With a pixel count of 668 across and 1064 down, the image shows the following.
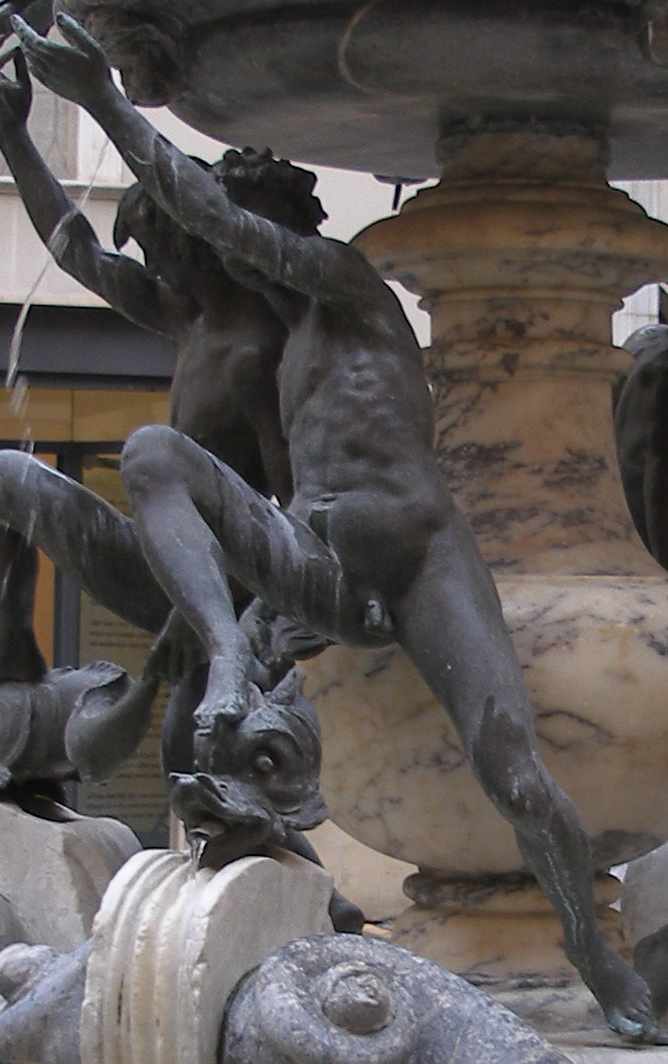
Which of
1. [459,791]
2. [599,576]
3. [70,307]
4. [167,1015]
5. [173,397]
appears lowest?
[167,1015]

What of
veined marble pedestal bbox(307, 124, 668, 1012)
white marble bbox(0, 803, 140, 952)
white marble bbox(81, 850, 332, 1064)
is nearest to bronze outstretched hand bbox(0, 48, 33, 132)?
veined marble pedestal bbox(307, 124, 668, 1012)

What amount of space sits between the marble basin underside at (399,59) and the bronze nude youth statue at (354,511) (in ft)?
1.10

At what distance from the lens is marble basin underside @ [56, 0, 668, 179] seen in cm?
428

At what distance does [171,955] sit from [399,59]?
1.87 metres

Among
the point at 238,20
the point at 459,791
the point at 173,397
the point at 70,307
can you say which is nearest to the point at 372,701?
the point at 459,791

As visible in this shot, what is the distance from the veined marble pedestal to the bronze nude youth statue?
354 mm

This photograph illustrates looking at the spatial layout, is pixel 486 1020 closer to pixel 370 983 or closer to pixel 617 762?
pixel 370 983

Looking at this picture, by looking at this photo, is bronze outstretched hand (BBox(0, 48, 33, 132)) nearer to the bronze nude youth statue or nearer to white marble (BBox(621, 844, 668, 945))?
the bronze nude youth statue

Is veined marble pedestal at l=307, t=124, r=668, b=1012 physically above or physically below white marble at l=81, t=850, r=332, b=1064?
above

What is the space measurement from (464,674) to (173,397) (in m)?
0.98

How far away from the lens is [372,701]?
4605 millimetres

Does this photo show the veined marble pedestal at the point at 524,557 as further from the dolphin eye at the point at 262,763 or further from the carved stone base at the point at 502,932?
the dolphin eye at the point at 262,763

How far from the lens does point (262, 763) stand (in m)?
3.49

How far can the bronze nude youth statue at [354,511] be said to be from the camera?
159 inches
